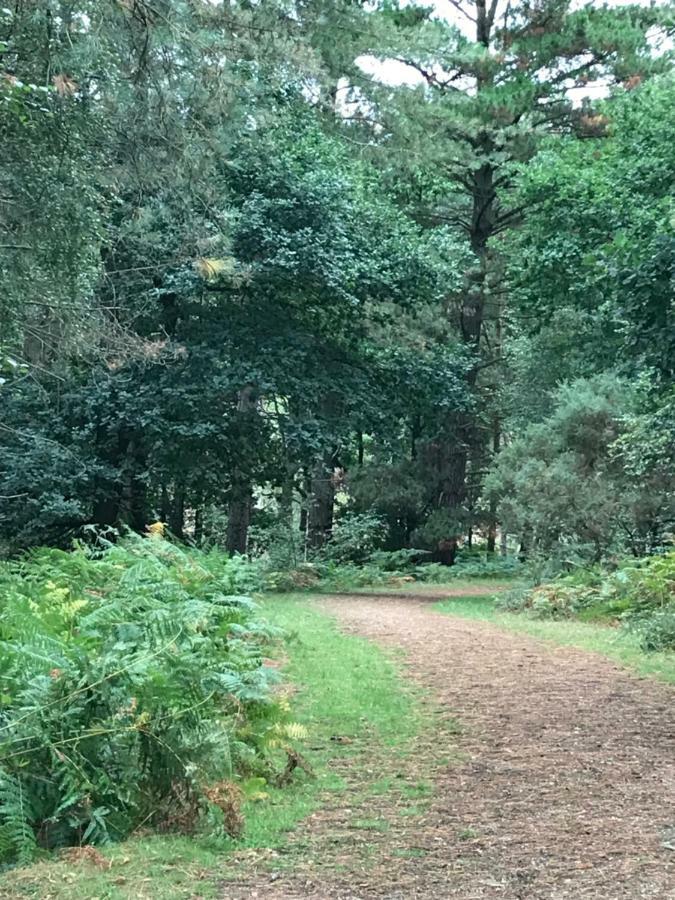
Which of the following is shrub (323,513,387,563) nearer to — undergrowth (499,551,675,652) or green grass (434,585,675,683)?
green grass (434,585,675,683)

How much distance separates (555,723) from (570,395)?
35.3 feet

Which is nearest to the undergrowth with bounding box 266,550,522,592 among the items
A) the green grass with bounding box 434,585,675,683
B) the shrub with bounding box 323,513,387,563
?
the shrub with bounding box 323,513,387,563

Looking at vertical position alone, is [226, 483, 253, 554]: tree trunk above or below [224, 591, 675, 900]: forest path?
above

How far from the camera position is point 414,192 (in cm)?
1934

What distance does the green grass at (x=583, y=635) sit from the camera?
786 cm

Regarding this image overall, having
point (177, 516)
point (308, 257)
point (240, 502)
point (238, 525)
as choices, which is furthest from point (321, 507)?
point (308, 257)

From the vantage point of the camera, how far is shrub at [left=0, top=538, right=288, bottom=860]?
138 inches

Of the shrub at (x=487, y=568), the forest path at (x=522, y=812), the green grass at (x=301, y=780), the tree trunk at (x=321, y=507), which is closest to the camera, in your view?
the green grass at (x=301, y=780)

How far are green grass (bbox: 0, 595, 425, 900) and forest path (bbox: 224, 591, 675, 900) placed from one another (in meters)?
0.18

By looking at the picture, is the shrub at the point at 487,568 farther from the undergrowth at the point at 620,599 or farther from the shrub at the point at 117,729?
the shrub at the point at 117,729

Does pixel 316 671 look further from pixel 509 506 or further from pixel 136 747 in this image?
pixel 509 506

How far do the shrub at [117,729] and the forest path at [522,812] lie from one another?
0.58 metres

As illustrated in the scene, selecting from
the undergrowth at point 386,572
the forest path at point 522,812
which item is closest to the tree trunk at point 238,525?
the undergrowth at point 386,572

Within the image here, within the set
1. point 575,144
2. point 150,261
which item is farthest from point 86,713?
point 575,144
